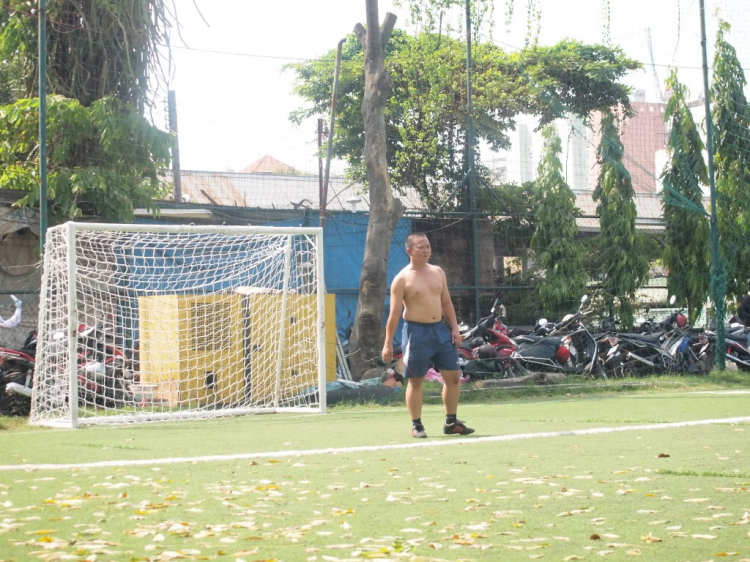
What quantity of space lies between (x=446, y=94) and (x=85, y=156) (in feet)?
37.4

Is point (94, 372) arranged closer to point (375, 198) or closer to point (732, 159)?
point (375, 198)

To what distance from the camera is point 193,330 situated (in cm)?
1225

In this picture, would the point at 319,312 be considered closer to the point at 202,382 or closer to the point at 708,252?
the point at 202,382

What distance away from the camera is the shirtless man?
780 centimetres

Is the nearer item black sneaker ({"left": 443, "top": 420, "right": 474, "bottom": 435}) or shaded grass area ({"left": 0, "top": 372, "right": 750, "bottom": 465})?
shaded grass area ({"left": 0, "top": 372, "right": 750, "bottom": 465})

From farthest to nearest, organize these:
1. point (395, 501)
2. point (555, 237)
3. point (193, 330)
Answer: point (555, 237), point (193, 330), point (395, 501)

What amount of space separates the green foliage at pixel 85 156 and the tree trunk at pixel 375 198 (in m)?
3.10

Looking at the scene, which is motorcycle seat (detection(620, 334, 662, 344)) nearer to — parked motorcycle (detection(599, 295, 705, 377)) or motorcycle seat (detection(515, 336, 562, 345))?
parked motorcycle (detection(599, 295, 705, 377))

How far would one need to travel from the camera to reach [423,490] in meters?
4.86

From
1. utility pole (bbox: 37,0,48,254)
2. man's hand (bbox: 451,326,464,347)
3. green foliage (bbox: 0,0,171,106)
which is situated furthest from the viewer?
green foliage (bbox: 0,0,171,106)

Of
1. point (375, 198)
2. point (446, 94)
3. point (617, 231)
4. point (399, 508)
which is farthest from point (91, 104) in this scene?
Result: point (399, 508)

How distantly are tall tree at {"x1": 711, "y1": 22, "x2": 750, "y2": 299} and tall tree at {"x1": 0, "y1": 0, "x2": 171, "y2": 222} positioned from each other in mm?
9845

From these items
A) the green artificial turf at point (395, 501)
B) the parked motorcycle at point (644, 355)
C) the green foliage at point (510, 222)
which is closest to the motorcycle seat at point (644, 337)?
the parked motorcycle at point (644, 355)

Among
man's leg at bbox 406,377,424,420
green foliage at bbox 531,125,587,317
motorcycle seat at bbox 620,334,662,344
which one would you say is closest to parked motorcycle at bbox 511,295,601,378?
motorcycle seat at bbox 620,334,662,344
